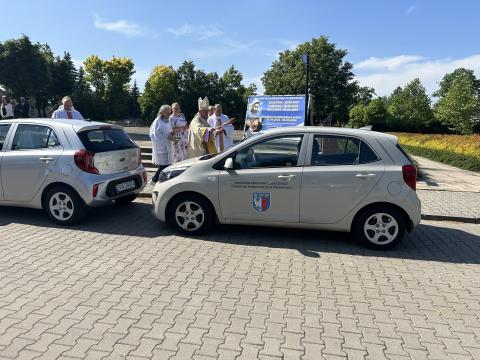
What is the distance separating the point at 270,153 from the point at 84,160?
108 inches

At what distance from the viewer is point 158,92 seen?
200 ft

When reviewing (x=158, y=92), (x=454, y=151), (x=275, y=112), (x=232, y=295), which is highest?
(x=158, y=92)

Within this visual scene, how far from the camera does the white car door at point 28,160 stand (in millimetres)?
6207

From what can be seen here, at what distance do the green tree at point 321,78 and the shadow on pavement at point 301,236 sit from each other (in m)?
47.9

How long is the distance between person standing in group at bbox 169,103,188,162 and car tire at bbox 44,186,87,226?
2829mm

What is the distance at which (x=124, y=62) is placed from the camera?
66938 millimetres

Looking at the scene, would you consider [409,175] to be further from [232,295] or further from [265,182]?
[232,295]

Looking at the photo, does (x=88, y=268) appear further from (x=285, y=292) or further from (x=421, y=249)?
(x=421, y=249)

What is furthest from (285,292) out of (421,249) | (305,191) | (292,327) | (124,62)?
(124,62)

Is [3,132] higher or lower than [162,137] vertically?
higher

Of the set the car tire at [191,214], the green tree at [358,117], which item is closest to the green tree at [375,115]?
the green tree at [358,117]

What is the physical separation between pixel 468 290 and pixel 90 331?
12.2 ft

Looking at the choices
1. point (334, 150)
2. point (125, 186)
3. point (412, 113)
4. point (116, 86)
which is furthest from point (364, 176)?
point (116, 86)

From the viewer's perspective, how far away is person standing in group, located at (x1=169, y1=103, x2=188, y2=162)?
8609 millimetres
